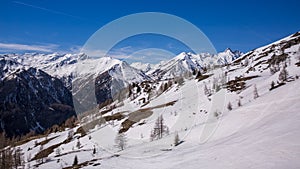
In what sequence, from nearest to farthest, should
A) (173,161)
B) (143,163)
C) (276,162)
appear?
(276,162) < (173,161) < (143,163)

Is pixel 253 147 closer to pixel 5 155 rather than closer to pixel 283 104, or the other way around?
pixel 283 104

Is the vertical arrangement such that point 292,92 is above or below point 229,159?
above

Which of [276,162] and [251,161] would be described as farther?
[251,161]

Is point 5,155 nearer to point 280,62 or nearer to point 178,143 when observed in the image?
point 178,143

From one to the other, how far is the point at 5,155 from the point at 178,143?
211 feet

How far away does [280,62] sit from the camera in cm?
12006

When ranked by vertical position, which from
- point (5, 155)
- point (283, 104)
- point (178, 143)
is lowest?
point (5, 155)

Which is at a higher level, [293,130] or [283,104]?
[283,104]

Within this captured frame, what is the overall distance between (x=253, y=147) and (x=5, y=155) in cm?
8145

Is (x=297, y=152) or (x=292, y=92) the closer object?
(x=297, y=152)

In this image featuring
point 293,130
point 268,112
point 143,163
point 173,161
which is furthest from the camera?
point 268,112

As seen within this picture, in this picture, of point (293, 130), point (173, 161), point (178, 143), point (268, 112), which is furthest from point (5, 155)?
point (293, 130)

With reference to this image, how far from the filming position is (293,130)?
2903cm

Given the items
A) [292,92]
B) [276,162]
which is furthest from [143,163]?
[292,92]
